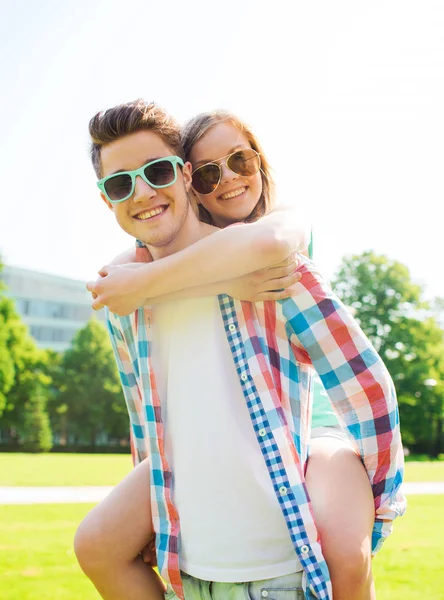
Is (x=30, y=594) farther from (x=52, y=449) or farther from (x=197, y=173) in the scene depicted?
(x=52, y=449)

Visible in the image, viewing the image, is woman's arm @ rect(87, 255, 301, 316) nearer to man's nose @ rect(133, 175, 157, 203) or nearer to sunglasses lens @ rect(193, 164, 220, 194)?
man's nose @ rect(133, 175, 157, 203)

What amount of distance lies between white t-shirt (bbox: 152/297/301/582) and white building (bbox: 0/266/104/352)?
189 feet

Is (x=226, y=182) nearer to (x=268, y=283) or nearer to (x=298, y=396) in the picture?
(x=268, y=283)

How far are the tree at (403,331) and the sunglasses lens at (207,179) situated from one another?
1300 inches

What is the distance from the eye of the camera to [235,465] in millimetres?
2047

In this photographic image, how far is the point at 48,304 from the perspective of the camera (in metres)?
59.8

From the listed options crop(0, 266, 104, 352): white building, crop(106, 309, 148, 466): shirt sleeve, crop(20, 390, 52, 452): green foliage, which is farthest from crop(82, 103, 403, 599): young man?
crop(0, 266, 104, 352): white building

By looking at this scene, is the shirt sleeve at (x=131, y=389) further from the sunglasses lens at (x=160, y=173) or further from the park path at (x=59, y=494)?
the park path at (x=59, y=494)

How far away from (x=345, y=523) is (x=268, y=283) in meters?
0.78

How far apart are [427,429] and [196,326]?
3708 centimetres

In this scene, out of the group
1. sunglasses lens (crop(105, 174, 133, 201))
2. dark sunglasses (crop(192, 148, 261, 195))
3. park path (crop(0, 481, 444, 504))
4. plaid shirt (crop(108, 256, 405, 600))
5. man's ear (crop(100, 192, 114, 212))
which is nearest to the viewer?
plaid shirt (crop(108, 256, 405, 600))

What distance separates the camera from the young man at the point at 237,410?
1.99 m

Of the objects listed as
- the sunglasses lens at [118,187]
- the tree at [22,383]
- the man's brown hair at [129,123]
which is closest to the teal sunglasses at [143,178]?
the sunglasses lens at [118,187]

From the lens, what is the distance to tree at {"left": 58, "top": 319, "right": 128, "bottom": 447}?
40.8 meters
